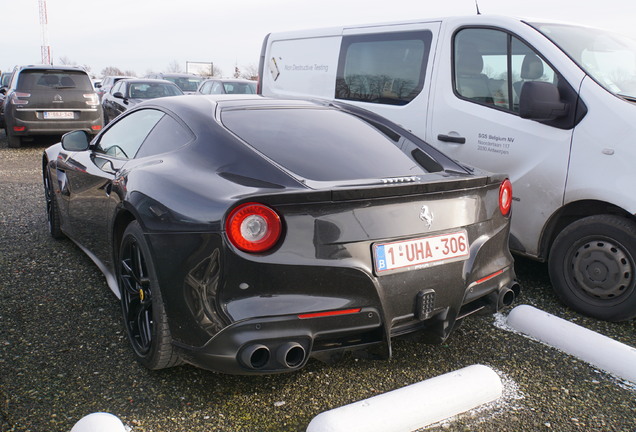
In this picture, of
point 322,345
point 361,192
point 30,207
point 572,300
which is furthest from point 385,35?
point 30,207

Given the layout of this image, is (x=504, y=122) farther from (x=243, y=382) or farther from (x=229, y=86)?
(x=229, y=86)

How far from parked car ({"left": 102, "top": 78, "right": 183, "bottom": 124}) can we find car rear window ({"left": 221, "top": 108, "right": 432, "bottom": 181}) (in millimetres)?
10132

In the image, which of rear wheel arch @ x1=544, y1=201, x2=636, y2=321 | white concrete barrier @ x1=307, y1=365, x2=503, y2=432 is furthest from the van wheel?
white concrete barrier @ x1=307, y1=365, x2=503, y2=432

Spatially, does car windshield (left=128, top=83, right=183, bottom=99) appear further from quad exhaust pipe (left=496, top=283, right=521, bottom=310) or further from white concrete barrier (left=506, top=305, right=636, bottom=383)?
quad exhaust pipe (left=496, top=283, right=521, bottom=310)

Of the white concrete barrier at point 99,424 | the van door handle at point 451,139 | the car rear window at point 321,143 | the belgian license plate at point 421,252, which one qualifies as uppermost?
the car rear window at point 321,143

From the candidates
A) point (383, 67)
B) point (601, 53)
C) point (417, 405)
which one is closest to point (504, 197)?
point (417, 405)

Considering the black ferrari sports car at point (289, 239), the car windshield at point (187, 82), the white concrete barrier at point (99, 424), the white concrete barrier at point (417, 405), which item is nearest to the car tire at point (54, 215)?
the black ferrari sports car at point (289, 239)

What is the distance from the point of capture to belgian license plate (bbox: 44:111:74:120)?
1148 cm

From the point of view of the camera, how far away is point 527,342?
332cm

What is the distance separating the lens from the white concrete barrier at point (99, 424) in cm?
216

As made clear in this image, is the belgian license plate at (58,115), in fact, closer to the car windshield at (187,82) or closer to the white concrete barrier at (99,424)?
the car windshield at (187,82)

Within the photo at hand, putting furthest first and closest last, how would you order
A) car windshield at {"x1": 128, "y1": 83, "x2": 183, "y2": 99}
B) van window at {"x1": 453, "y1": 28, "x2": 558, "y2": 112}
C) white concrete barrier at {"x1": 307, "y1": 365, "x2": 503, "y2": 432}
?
car windshield at {"x1": 128, "y1": 83, "x2": 183, "y2": 99}, van window at {"x1": 453, "y1": 28, "x2": 558, "y2": 112}, white concrete barrier at {"x1": 307, "y1": 365, "x2": 503, "y2": 432}

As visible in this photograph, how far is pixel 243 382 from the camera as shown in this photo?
2848 millimetres

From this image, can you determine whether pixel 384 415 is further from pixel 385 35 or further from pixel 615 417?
pixel 385 35
